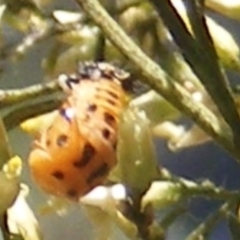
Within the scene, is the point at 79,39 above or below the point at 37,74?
above

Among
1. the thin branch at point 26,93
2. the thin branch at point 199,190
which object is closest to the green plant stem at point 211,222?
the thin branch at point 199,190

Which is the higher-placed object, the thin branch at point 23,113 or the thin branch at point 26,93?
the thin branch at point 26,93

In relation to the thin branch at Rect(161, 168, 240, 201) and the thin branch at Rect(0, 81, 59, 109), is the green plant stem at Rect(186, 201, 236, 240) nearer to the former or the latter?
the thin branch at Rect(161, 168, 240, 201)

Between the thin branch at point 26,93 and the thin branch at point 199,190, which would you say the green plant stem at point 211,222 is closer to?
the thin branch at point 199,190

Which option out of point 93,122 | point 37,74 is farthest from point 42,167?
point 37,74

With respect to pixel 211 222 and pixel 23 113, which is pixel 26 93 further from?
pixel 211 222

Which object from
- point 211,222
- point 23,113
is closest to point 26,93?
point 23,113

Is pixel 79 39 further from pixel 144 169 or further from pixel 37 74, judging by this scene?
pixel 37 74
